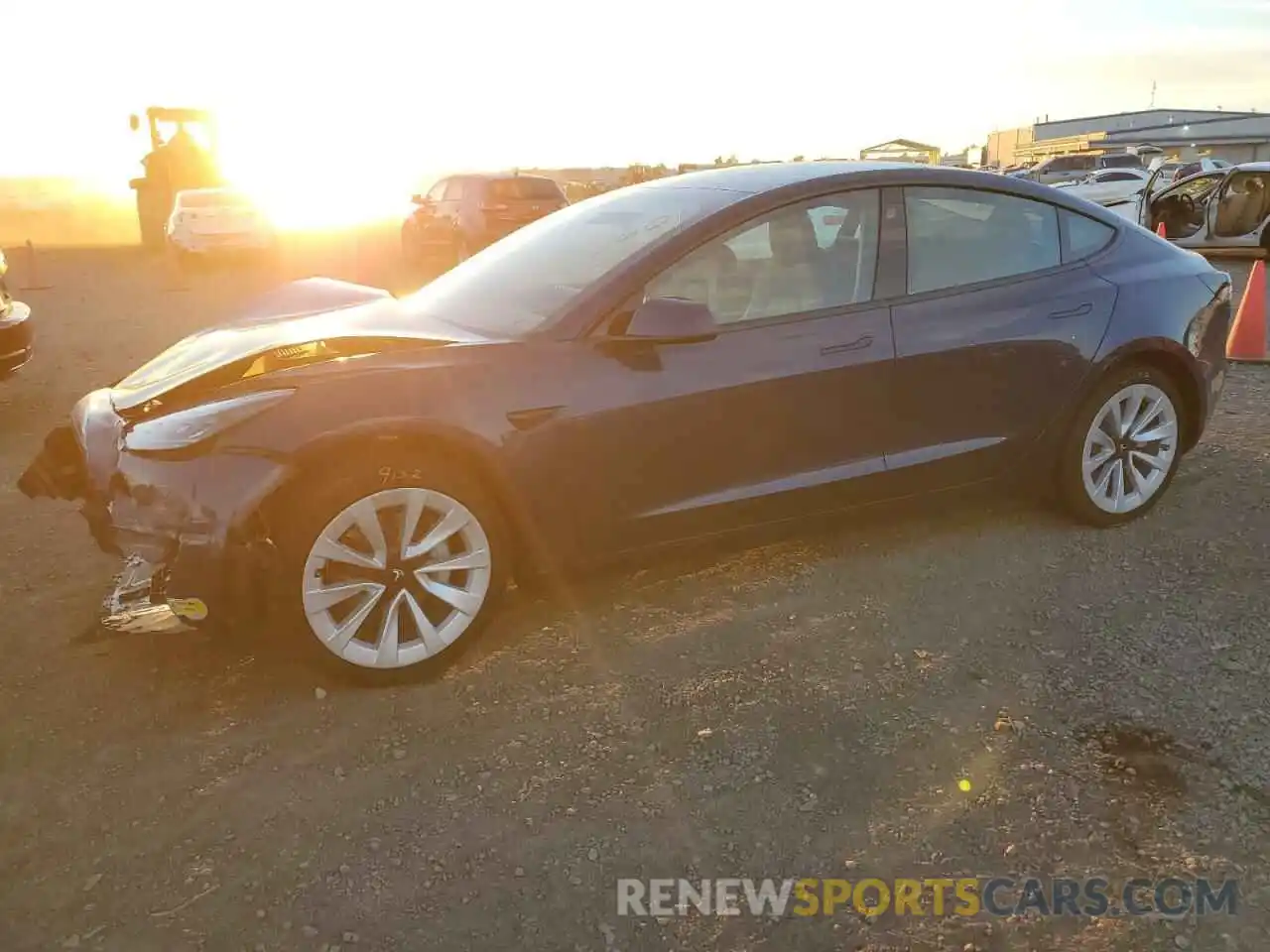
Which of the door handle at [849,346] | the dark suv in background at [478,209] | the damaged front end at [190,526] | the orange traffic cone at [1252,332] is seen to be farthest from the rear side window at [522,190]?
the damaged front end at [190,526]

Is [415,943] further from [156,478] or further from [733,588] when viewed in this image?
[733,588]

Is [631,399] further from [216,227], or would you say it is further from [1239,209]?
[216,227]

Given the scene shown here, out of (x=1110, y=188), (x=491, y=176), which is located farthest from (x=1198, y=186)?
(x=491, y=176)

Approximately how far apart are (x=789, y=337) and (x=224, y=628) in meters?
2.13

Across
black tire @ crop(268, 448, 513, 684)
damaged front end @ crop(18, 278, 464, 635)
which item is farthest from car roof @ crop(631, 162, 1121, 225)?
black tire @ crop(268, 448, 513, 684)

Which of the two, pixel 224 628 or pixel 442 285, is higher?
pixel 442 285

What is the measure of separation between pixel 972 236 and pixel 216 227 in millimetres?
16446

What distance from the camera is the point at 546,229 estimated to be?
4184mm

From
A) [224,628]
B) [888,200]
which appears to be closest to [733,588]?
[888,200]

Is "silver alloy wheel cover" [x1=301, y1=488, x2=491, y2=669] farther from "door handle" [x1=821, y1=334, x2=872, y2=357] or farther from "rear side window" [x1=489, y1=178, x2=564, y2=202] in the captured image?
"rear side window" [x1=489, y1=178, x2=564, y2=202]

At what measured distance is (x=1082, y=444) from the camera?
13.9ft

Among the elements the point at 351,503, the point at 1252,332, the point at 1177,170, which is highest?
the point at 351,503

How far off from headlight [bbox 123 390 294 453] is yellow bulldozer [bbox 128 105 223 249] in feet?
71.8

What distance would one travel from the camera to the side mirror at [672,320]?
3.14 metres
